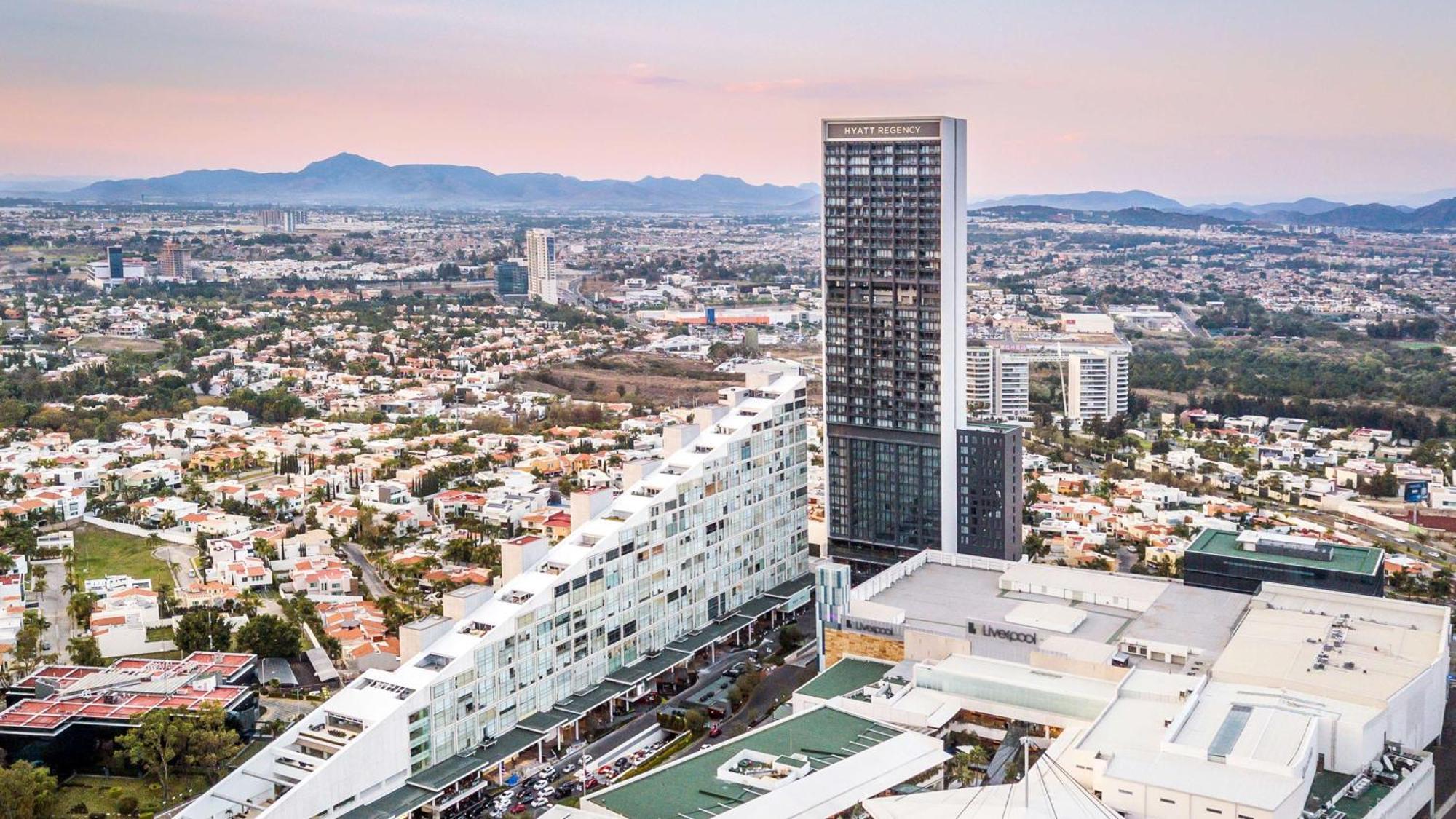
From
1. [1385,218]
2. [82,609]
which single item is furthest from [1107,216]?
[82,609]

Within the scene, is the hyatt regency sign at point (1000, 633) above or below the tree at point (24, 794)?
above

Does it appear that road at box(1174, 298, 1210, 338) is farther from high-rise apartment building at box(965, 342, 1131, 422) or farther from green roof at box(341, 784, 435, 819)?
green roof at box(341, 784, 435, 819)

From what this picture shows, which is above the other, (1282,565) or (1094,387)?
(1094,387)

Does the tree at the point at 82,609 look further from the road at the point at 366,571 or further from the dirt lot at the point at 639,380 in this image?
the dirt lot at the point at 639,380

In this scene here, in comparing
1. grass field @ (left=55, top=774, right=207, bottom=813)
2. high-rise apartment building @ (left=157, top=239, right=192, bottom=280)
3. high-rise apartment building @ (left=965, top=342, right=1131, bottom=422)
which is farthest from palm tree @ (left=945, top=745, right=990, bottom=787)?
high-rise apartment building @ (left=157, top=239, right=192, bottom=280)

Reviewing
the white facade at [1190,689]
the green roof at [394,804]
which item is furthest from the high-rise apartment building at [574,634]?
the white facade at [1190,689]

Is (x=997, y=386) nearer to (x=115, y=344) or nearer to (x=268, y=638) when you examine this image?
(x=268, y=638)
